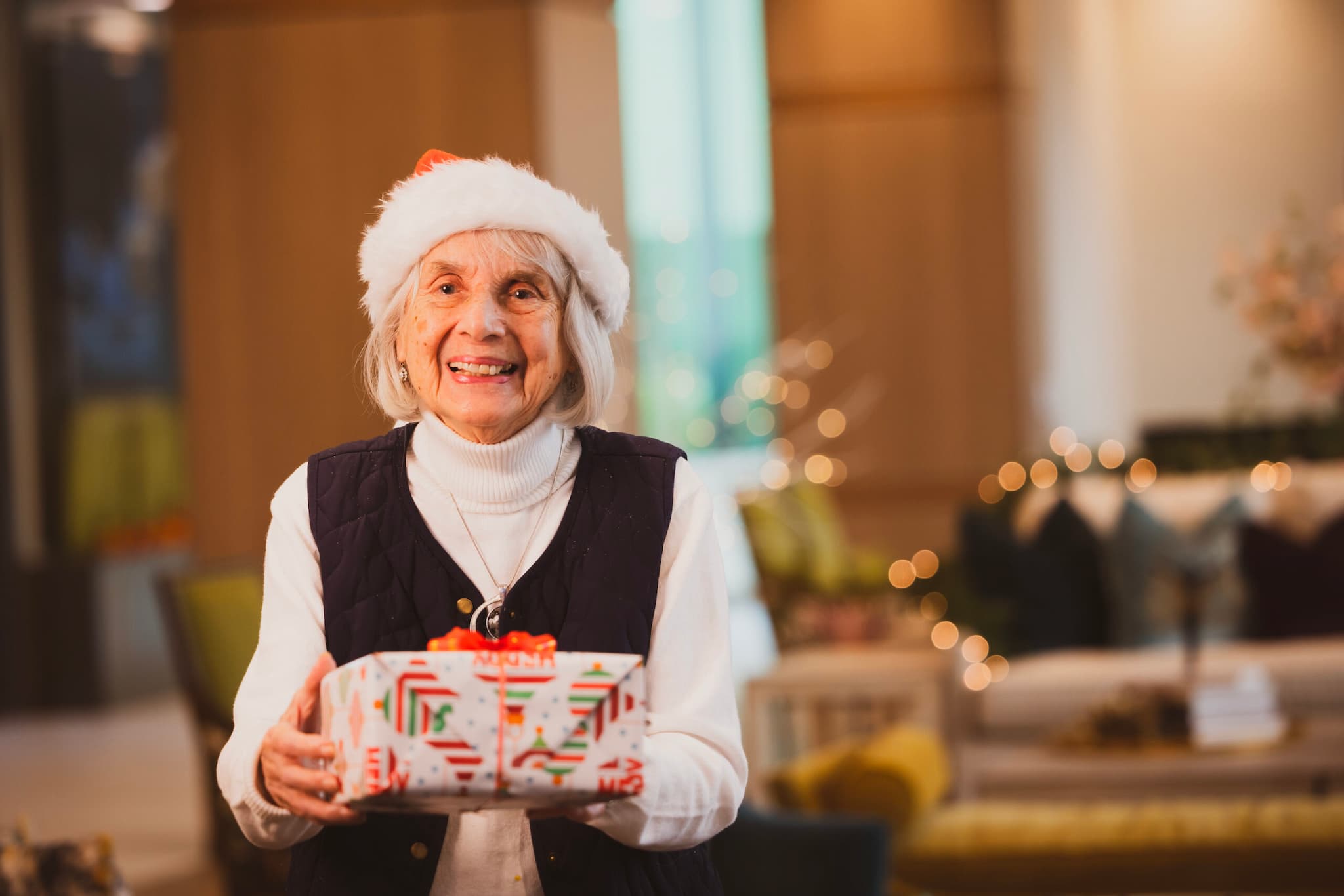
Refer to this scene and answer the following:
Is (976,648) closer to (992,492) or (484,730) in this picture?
(992,492)

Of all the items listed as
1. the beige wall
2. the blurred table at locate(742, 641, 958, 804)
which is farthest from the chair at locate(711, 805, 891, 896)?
the beige wall

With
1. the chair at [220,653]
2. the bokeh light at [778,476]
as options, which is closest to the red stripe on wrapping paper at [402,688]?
the chair at [220,653]

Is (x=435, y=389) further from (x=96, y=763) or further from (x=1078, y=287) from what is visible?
(x=1078, y=287)

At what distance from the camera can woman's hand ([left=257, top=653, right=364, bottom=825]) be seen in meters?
1.09

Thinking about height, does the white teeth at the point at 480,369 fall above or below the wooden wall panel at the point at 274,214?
below

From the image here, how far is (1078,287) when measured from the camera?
25.5ft

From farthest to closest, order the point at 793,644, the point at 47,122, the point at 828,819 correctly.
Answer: the point at 47,122 < the point at 793,644 < the point at 828,819

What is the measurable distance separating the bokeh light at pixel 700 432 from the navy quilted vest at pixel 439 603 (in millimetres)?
8179

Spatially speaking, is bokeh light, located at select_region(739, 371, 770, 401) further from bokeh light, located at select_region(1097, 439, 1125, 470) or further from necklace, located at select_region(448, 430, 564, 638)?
necklace, located at select_region(448, 430, 564, 638)

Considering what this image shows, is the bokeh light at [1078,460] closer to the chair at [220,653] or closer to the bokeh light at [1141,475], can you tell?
the bokeh light at [1141,475]

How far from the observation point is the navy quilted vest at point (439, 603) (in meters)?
1.22

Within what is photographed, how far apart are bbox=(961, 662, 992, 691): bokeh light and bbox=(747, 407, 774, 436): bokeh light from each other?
10.3ft

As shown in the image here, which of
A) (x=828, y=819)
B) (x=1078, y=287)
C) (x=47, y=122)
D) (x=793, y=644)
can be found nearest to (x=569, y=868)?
(x=828, y=819)

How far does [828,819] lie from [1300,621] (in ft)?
9.14
